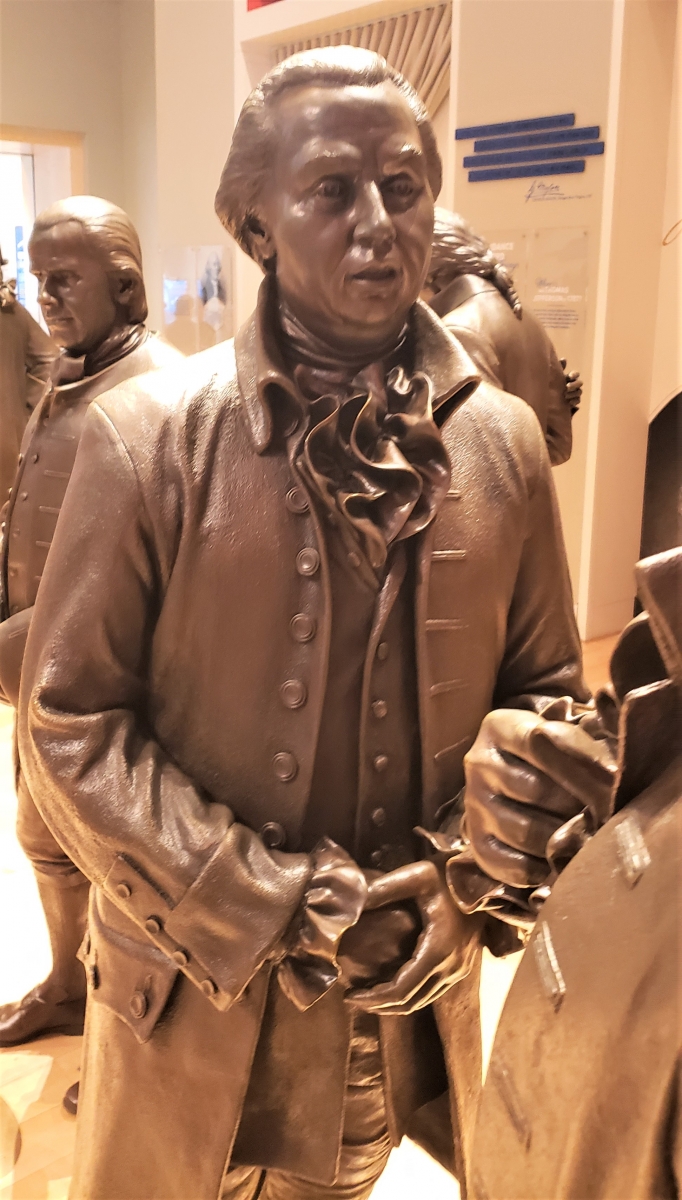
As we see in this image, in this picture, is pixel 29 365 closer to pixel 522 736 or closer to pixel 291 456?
pixel 291 456

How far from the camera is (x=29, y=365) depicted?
443 cm

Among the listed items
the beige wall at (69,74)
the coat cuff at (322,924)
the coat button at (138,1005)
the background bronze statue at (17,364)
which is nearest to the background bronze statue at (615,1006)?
the coat cuff at (322,924)

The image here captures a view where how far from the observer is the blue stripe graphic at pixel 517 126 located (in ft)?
17.2

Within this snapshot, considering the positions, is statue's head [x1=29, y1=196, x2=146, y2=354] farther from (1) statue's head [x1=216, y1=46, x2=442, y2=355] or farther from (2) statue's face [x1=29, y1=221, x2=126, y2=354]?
(1) statue's head [x1=216, y1=46, x2=442, y2=355]

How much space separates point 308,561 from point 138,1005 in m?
0.67

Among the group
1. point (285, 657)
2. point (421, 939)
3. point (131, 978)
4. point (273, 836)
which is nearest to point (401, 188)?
point (285, 657)

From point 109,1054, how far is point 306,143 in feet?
4.16

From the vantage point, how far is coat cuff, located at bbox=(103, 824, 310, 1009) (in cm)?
134

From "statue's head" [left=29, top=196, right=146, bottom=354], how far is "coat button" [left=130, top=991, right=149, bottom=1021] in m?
1.72

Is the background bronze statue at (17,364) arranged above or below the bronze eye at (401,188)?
below

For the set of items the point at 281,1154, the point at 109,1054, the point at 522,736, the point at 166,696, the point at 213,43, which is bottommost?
the point at 281,1154

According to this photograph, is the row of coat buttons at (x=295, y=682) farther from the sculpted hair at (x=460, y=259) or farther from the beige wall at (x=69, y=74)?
the beige wall at (x=69, y=74)

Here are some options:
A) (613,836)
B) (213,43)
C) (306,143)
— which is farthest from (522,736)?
(213,43)

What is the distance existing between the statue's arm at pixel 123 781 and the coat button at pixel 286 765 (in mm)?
90
